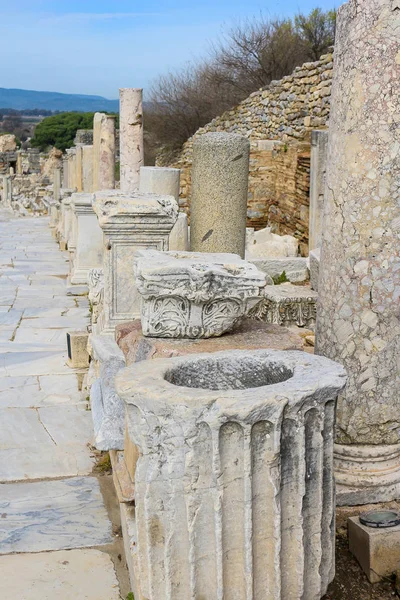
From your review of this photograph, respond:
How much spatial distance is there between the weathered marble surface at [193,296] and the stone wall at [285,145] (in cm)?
659

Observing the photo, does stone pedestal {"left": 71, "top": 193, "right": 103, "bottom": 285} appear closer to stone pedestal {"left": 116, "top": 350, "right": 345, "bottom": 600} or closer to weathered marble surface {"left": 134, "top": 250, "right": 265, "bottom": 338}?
weathered marble surface {"left": 134, "top": 250, "right": 265, "bottom": 338}

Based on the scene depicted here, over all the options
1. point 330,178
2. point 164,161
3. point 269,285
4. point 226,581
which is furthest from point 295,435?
point 164,161

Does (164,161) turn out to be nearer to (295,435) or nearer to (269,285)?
(269,285)

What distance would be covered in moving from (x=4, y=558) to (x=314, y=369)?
164 cm

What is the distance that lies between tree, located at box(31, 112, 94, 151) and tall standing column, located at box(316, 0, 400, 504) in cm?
5503

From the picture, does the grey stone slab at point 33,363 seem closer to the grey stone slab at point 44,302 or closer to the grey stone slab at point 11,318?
the grey stone slab at point 11,318

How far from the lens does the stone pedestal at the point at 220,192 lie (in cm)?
651

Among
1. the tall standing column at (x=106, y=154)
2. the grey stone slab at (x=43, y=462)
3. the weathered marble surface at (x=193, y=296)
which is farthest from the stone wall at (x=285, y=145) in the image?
the weathered marble surface at (x=193, y=296)

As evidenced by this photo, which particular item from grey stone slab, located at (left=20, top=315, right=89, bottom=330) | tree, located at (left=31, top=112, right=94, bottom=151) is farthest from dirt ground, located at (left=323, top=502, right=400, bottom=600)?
tree, located at (left=31, top=112, right=94, bottom=151)

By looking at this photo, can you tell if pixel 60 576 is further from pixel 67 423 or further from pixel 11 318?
pixel 11 318

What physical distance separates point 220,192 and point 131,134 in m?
3.71

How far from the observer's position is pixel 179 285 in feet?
12.1

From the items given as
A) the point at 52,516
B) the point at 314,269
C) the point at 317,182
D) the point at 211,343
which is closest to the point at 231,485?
the point at 211,343

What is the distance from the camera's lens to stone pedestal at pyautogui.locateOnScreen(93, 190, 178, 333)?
209 inches
